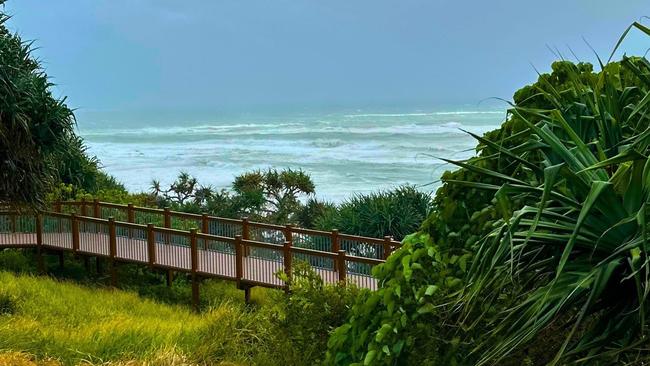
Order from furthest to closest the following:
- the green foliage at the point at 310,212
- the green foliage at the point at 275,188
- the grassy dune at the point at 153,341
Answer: the green foliage at the point at 275,188 → the green foliage at the point at 310,212 → the grassy dune at the point at 153,341

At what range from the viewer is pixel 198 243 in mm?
13375

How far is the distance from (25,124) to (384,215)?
10594mm

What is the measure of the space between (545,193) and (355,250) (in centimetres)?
1062

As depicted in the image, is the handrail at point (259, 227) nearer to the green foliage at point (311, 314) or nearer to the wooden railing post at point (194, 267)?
the wooden railing post at point (194, 267)

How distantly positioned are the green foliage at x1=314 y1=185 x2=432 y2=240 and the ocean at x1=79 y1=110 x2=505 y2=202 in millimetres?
21688

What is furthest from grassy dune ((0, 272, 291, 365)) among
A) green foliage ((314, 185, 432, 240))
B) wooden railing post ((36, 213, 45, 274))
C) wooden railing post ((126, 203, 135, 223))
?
green foliage ((314, 185, 432, 240))

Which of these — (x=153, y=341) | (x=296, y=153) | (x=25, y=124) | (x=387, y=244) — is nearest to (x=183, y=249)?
(x=387, y=244)

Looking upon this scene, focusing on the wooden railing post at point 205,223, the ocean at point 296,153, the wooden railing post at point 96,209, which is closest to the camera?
the wooden railing post at point 205,223

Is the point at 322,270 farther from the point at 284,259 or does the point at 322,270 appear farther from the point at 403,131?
the point at 403,131

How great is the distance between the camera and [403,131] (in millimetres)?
88812

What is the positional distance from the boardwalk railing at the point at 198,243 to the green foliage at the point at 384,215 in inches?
145

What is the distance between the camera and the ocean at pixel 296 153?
53219 mm

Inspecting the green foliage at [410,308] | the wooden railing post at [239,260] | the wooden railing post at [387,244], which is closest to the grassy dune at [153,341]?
the green foliage at [410,308]

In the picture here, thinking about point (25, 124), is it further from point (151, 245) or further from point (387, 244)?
point (151, 245)
